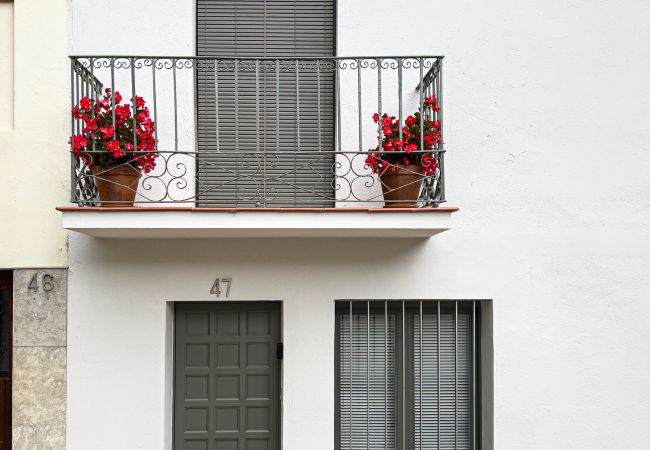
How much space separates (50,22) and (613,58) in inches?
209

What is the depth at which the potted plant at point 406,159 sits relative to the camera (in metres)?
5.65

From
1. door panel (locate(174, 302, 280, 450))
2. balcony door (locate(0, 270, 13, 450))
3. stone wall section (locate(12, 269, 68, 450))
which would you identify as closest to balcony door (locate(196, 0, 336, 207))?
door panel (locate(174, 302, 280, 450))

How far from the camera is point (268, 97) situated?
6.40 meters

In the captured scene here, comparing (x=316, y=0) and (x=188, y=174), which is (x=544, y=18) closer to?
(x=316, y=0)

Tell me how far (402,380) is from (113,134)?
3.46m

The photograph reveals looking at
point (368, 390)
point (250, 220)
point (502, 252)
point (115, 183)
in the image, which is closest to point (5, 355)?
point (115, 183)

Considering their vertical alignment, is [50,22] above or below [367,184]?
above

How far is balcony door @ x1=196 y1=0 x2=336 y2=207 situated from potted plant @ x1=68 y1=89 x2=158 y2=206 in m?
0.74

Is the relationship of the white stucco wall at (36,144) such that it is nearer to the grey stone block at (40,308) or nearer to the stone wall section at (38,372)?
the grey stone block at (40,308)

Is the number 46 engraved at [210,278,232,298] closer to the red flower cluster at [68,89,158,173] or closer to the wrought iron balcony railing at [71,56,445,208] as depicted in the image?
the wrought iron balcony railing at [71,56,445,208]

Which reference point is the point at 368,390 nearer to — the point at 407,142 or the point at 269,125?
the point at 407,142

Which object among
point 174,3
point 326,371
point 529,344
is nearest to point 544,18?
point 529,344

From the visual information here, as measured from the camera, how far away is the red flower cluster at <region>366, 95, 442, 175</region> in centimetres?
564

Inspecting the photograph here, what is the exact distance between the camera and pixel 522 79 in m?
6.30
